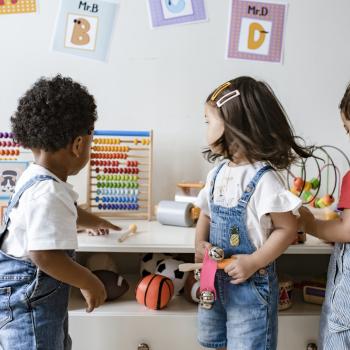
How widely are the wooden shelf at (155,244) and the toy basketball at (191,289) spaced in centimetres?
14

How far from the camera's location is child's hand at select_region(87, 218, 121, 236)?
124 centimetres

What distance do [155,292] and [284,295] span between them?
1.26 ft

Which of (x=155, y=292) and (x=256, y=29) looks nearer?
(x=155, y=292)

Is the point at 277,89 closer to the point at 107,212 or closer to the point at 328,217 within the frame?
the point at 328,217

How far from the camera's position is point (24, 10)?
5.13 ft

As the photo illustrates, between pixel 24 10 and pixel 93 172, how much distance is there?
63 cm

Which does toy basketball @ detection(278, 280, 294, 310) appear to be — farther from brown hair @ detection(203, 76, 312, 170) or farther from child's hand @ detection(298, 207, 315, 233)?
brown hair @ detection(203, 76, 312, 170)

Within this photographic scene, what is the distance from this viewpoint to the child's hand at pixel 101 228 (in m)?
1.24

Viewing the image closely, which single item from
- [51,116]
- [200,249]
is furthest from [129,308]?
[51,116]

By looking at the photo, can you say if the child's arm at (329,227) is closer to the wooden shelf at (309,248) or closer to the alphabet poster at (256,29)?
the wooden shelf at (309,248)

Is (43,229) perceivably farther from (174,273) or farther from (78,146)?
(174,273)

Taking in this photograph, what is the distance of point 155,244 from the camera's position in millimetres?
1181

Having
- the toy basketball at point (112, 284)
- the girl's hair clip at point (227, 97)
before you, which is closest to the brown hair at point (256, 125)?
the girl's hair clip at point (227, 97)

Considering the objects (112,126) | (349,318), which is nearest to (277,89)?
(112,126)
